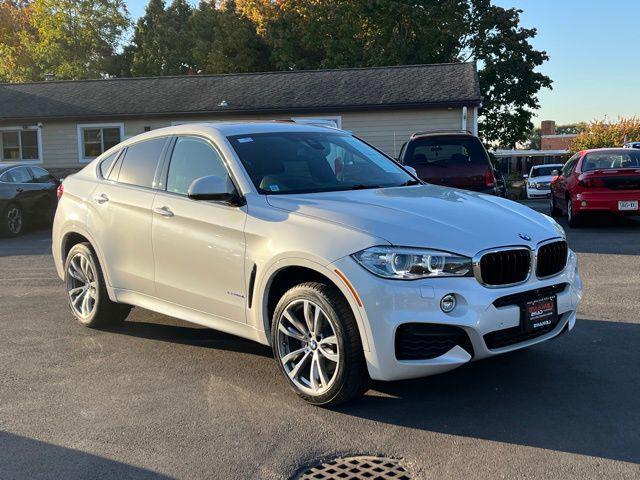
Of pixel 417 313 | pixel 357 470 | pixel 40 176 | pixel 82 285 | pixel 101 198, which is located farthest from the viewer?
pixel 40 176

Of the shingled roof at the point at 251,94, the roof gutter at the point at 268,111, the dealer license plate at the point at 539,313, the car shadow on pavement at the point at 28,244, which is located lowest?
the car shadow on pavement at the point at 28,244

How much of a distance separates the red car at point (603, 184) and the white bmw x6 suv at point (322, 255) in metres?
7.73

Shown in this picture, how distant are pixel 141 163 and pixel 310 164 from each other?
1562 millimetres

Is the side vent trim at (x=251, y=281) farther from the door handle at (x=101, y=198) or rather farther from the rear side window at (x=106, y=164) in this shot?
the rear side window at (x=106, y=164)

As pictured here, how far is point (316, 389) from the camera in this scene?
4301 millimetres

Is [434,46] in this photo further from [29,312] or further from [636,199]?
[29,312]

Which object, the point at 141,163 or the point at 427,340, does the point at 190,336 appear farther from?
the point at 427,340

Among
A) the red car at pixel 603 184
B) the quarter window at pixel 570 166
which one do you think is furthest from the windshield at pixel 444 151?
the quarter window at pixel 570 166

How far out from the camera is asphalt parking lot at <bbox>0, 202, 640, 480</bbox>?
358cm

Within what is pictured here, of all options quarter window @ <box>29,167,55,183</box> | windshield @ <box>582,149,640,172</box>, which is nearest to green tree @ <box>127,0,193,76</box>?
quarter window @ <box>29,167,55,183</box>

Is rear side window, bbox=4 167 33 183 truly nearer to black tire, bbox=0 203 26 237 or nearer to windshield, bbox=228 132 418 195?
black tire, bbox=0 203 26 237

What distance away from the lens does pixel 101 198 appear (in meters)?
6.02

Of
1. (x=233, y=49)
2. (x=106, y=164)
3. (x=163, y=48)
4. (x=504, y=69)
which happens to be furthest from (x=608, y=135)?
(x=106, y=164)

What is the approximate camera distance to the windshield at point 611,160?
12.6m
